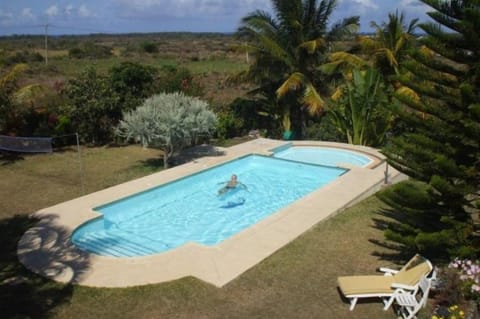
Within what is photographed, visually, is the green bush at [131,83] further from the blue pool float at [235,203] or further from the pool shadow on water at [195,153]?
the blue pool float at [235,203]

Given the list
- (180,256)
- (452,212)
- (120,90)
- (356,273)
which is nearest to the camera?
(452,212)

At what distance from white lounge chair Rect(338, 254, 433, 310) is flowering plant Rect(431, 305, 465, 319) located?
1.54 feet

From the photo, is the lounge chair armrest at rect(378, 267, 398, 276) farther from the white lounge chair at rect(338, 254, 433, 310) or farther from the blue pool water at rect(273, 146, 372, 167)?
the blue pool water at rect(273, 146, 372, 167)

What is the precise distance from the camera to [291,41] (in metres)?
17.2

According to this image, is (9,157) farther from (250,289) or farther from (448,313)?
(448,313)

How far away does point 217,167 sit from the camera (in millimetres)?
13344

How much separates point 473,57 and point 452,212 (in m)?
2.32

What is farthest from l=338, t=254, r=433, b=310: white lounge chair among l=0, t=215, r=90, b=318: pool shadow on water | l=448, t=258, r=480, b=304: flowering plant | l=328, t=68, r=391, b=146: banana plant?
l=328, t=68, r=391, b=146: banana plant

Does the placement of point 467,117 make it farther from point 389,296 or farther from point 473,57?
point 389,296

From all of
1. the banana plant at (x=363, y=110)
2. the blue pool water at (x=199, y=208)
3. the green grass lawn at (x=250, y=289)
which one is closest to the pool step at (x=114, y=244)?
the blue pool water at (x=199, y=208)

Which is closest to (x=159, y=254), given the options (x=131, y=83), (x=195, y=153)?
(x=195, y=153)

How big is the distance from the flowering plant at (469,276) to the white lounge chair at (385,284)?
0.40 metres

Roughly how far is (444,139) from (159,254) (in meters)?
5.11

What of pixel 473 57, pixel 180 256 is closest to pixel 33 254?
pixel 180 256
